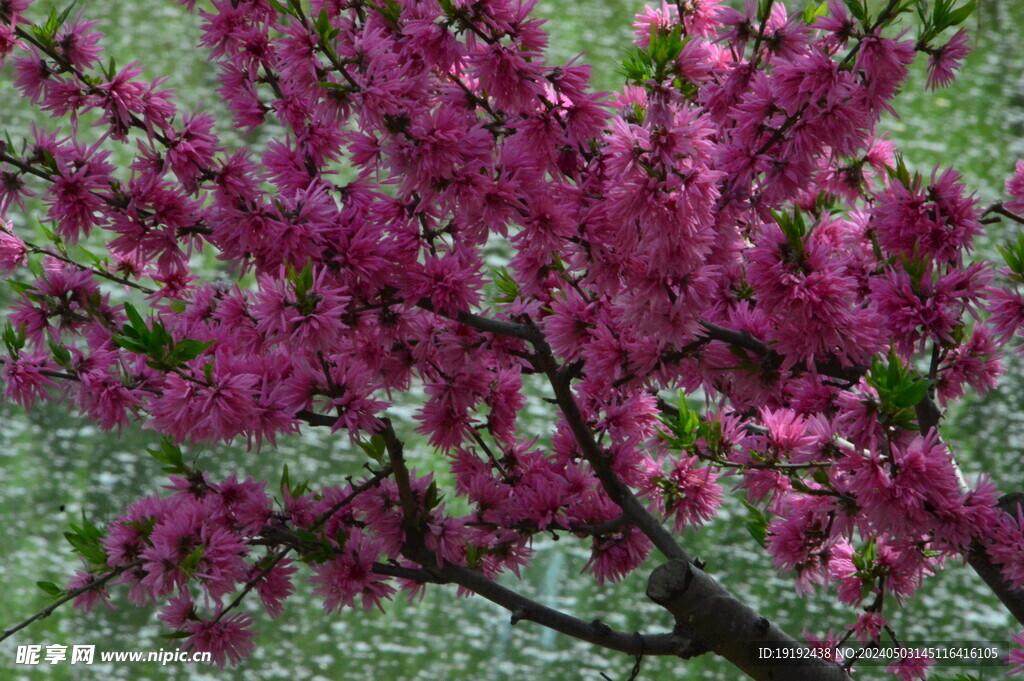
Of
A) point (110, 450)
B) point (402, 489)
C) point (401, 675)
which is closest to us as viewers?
point (402, 489)

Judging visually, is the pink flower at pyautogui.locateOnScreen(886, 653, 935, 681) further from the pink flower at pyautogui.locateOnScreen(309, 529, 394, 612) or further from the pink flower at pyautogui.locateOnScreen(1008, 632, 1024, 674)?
the pink flower at pyautogui.locateOnScreen(309, 529, 394, 612)

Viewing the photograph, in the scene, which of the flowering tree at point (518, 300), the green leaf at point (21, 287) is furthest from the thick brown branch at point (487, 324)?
the green leaf at point (21, 287)

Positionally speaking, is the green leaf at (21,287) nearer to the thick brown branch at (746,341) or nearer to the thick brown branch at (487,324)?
the thick brown branch at (487,324)

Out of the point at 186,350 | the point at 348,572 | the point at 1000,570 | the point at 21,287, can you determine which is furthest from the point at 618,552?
the point at 21,287

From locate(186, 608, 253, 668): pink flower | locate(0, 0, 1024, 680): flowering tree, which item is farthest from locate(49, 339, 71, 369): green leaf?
locate(186, 608, 253, 668): pink flower

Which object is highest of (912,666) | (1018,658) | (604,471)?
(604,471)

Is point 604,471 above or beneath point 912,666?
above

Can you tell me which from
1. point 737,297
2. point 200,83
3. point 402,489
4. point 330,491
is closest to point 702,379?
point 737,297

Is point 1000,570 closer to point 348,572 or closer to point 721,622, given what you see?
point 721,622

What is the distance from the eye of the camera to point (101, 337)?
1198mm

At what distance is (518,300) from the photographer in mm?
1176

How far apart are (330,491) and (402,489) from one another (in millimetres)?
111

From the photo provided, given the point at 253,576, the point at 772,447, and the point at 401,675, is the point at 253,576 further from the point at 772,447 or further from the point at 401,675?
the point at 401,675

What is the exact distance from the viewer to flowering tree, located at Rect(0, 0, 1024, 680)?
0.94 m
